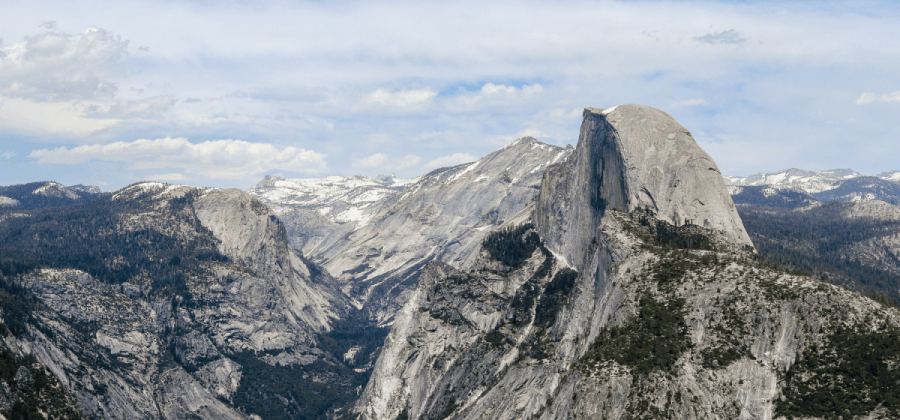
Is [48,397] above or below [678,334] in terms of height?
below

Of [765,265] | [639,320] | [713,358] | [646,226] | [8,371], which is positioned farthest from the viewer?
[646,226]

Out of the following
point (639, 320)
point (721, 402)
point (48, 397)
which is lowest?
point (48, 397)

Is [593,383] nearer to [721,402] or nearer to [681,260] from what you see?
[721,402]

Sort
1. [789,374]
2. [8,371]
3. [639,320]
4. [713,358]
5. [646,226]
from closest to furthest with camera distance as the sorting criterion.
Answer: [789,374] < [713,358] < [639,320] < [8,371] < [646,226]

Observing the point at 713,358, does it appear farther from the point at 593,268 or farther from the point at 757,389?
the point at 593,268

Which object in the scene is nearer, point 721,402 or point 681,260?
point 721,402

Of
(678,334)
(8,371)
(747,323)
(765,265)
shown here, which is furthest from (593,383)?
(8,371)

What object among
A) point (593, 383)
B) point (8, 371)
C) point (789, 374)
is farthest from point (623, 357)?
point (8, 371)

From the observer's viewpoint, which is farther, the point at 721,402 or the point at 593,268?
the point at 593,268

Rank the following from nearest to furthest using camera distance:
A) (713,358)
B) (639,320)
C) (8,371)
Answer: (713,358)
(639,320)
(8,371)
